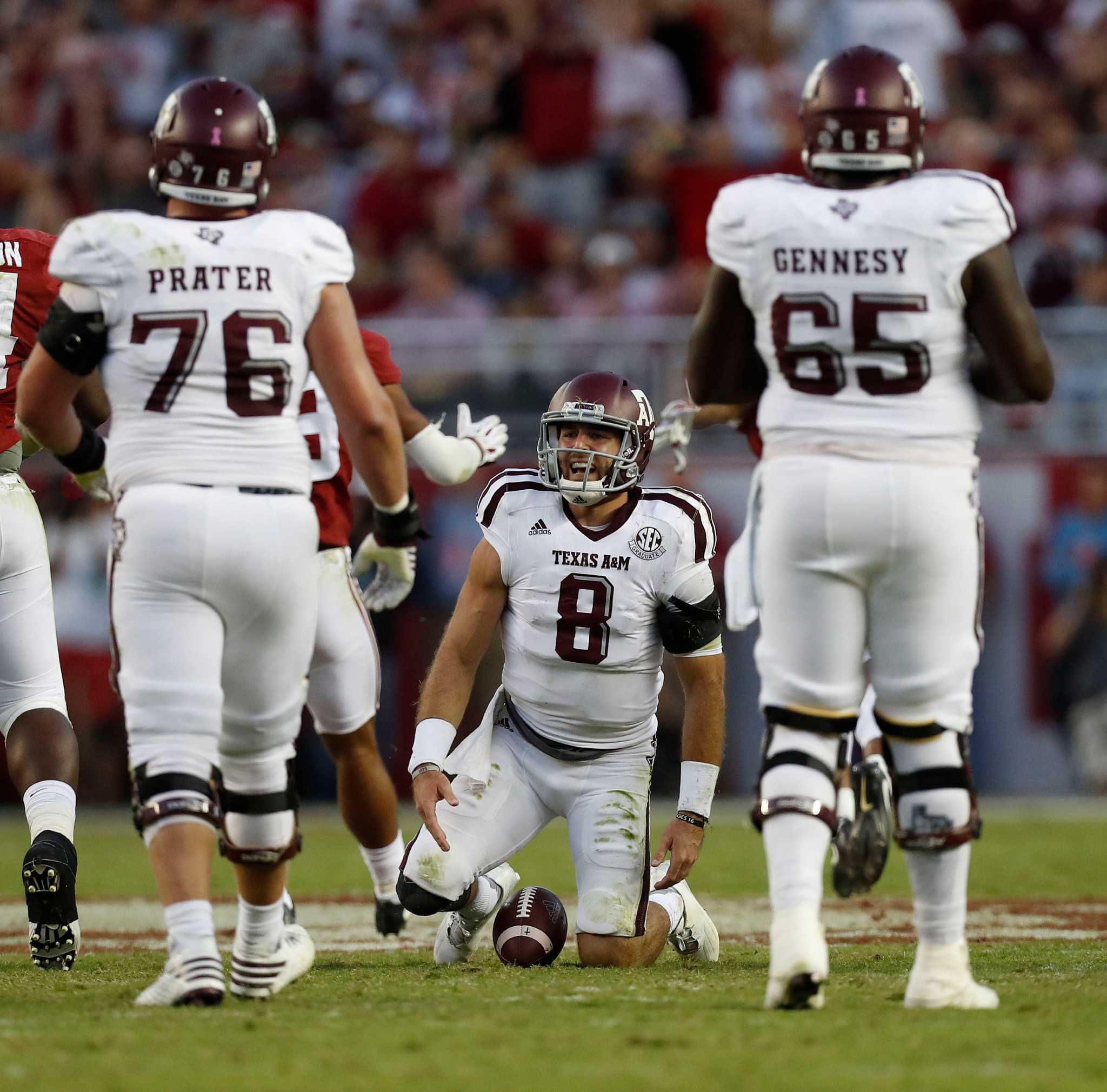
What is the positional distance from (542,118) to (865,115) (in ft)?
31.8

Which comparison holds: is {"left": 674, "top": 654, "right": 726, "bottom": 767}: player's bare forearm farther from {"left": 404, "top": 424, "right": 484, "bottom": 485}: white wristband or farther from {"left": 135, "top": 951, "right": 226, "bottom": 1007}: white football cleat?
{"left": 135, "top": 951, "right": 226, "bottom": 1007}: white football cleat

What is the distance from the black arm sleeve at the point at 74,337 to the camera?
3871 mm

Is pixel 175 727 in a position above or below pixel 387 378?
below

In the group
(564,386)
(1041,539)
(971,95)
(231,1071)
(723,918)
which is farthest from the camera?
(971,95)

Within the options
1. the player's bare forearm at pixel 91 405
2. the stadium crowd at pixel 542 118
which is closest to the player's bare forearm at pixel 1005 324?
the player's bare forearm at pixel 91 405

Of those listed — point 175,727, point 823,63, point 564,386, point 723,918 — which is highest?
point 823,63

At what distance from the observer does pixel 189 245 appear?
3.85 meters

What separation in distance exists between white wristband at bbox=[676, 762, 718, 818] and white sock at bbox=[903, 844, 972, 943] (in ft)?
3.72

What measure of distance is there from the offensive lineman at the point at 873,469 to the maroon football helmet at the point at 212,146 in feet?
3.17

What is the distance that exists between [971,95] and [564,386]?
8.58 metres

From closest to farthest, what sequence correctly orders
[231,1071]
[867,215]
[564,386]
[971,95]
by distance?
[231,1071] → [867,215] → [564,386] → [971,95]

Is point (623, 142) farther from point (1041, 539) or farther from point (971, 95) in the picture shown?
point (1041, 539)

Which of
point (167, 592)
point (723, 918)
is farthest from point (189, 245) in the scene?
point (723, 918)

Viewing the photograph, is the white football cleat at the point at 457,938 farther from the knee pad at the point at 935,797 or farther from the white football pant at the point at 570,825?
the knee pad at the point at 935,797
